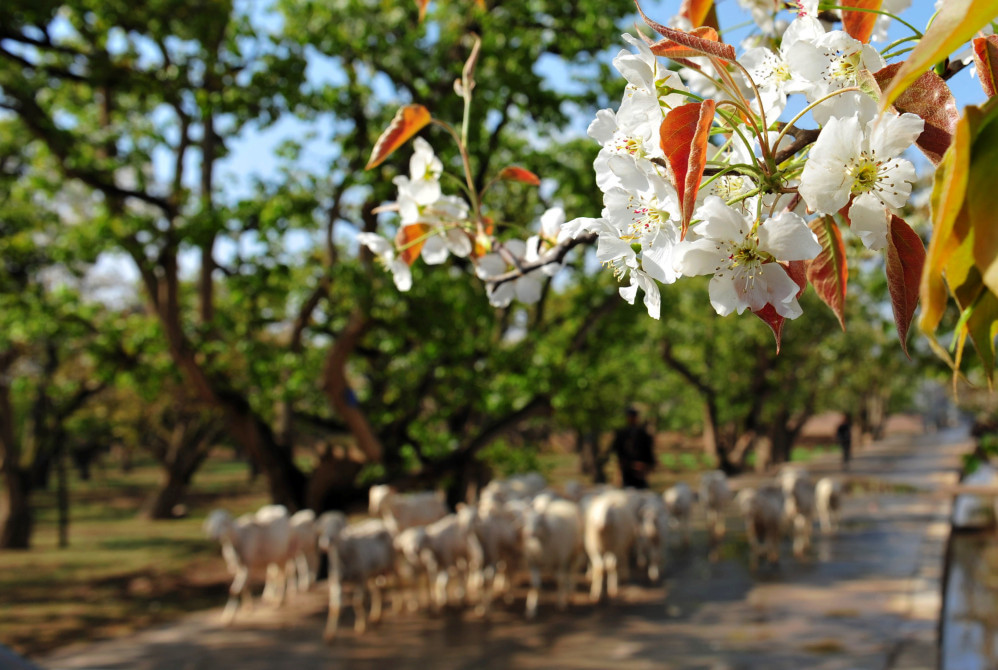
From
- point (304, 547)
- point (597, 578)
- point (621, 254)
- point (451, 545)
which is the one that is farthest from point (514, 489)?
point (621, 254)

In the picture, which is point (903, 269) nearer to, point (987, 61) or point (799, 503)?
point (987, 61)

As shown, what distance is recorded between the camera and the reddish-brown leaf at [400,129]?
154 centimetres

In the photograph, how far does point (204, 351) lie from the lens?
28.6 ft

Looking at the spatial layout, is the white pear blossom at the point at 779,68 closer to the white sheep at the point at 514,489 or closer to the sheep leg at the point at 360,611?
the sheep leg at the point at 360,611

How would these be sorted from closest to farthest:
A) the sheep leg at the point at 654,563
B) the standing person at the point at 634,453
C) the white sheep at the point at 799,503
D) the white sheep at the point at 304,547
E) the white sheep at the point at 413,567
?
the white sheep at the point at 413,567 < the white sheep at the point at 304,547 < the sheep leg at the point at 654,563 < the white sheep at the point at 799,503 < the standing person at the point at 634,453

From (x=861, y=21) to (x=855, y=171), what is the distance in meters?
0.27

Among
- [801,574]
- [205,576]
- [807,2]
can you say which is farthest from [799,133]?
[205,576]

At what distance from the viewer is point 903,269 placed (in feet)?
2.87

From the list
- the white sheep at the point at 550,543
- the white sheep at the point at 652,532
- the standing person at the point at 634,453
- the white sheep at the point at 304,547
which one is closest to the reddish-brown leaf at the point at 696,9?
the white sheep at the point at 550,543

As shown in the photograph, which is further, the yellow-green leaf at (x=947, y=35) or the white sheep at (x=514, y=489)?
the white sheep at (x=514, y=489)

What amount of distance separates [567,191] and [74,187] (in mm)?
10781

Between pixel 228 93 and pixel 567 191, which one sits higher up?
pixel 228 93

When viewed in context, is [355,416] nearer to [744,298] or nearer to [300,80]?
[300,80]

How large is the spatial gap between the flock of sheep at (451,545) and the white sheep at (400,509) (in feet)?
0.04
